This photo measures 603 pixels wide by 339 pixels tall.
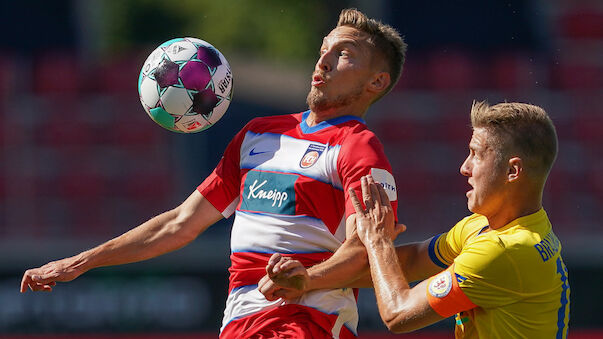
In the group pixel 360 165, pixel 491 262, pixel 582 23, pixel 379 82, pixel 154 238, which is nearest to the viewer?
pixel 491 262

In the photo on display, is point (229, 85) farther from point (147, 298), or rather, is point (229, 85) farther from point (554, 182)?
point (554, 182)

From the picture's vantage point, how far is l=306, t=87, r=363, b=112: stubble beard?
5.19m

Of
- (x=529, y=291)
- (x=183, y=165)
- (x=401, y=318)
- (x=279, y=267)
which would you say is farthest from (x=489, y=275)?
(x=183, y=165)

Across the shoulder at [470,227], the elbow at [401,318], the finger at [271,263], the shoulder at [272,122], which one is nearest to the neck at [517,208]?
the shoulder at [470,227]

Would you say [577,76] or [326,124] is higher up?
[326,124]

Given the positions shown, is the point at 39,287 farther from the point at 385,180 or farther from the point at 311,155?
the point at 385,180

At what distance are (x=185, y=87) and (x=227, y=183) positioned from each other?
0.55 metres

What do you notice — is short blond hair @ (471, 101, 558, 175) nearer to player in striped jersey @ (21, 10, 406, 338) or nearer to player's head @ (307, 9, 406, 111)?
player in striped jersey @ (21, 10, 406, 338)

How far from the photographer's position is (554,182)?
13.8 meters

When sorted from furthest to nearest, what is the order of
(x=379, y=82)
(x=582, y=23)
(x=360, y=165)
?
(x=582, y=23) < (x=379, y=82) < (x=360, y=165)

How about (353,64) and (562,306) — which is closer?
(562,306)

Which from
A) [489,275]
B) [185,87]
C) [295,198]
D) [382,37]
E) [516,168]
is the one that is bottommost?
[489,275]

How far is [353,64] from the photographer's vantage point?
5219 millimetres

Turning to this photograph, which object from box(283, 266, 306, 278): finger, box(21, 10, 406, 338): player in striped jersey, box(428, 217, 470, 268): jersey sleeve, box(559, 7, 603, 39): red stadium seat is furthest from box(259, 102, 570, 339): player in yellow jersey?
box(559, 7, 603, 39): red stadium seat
